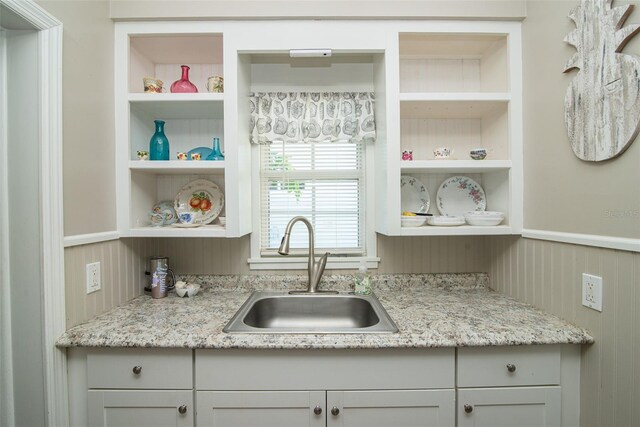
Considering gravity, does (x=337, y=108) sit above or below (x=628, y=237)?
above

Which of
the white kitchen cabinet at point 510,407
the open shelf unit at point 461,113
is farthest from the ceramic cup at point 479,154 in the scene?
the white kitchen cabinet at point 510,407

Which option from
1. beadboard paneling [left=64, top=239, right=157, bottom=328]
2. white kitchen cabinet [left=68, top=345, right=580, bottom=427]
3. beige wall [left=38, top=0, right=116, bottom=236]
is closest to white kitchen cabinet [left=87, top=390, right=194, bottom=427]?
white kitchen cabinet [left=68, top=345, right=580, bottom=427]

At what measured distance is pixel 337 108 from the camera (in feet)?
5.55

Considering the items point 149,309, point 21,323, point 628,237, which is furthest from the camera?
point 149,309

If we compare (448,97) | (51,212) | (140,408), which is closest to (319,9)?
(448,97)

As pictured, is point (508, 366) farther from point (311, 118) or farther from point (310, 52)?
point (310, 52)

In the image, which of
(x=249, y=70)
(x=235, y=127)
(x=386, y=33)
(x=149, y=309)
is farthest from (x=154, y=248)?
(x=386, y=33)

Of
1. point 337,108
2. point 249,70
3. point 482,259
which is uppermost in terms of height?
point 249,70

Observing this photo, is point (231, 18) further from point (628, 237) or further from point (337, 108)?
point (628, 237)

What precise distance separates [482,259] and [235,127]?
1.53 m

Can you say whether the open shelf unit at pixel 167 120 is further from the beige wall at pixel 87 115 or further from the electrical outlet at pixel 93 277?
the electrical outlet at pixel 93 277

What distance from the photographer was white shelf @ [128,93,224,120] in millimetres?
1422

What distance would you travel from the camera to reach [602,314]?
1.04 metres

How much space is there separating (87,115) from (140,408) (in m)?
1.17
